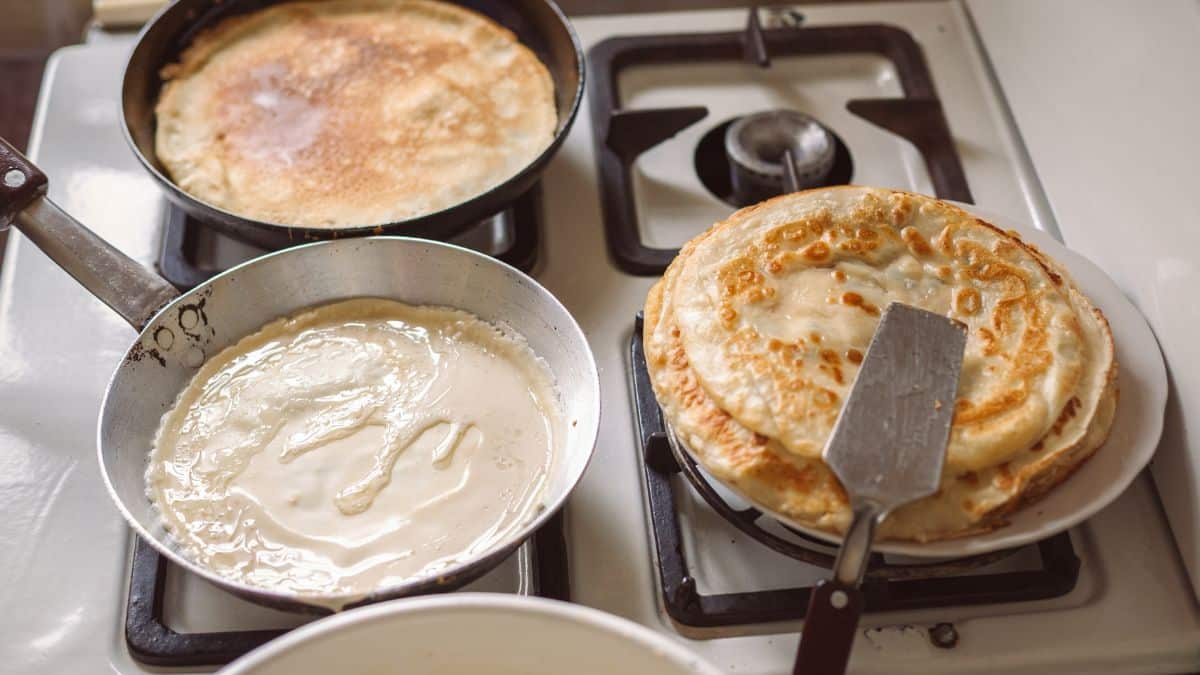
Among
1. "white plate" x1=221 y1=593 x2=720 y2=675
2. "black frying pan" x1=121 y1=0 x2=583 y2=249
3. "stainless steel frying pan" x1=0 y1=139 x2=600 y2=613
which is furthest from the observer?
"black frying pan" x1=121 y1=0 x2=583 y2=249

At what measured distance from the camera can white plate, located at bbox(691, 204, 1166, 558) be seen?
0.81 meters

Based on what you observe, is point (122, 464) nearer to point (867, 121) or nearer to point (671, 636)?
point (671, 636)

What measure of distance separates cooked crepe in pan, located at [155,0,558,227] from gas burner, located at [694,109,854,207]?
202mm

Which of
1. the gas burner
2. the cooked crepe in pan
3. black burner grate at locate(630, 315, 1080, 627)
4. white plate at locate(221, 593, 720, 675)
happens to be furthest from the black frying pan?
white plate at locate(221, 593, 720, 675)

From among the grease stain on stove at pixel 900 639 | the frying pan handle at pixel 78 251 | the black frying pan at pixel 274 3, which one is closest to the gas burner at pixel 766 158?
the black frying pan at pixel 274 3

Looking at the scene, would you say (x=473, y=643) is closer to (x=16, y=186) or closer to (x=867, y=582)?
(x=867, y=582)

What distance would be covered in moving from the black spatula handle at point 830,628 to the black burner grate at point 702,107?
474mm

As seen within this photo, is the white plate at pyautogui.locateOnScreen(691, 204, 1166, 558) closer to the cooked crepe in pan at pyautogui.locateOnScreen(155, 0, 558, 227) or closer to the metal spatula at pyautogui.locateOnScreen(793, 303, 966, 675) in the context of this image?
the metal spatula at pyautogui.locateOnScreen(793, 303, 966, 675)

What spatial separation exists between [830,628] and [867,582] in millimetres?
133

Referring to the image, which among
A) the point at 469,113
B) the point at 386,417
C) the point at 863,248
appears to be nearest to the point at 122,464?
the point at 386,417

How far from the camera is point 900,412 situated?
0.81 metres

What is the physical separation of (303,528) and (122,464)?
17cm

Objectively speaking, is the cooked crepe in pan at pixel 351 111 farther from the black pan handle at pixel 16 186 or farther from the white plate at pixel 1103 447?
the white plate at pixel 1103 447

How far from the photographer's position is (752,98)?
137 cm
